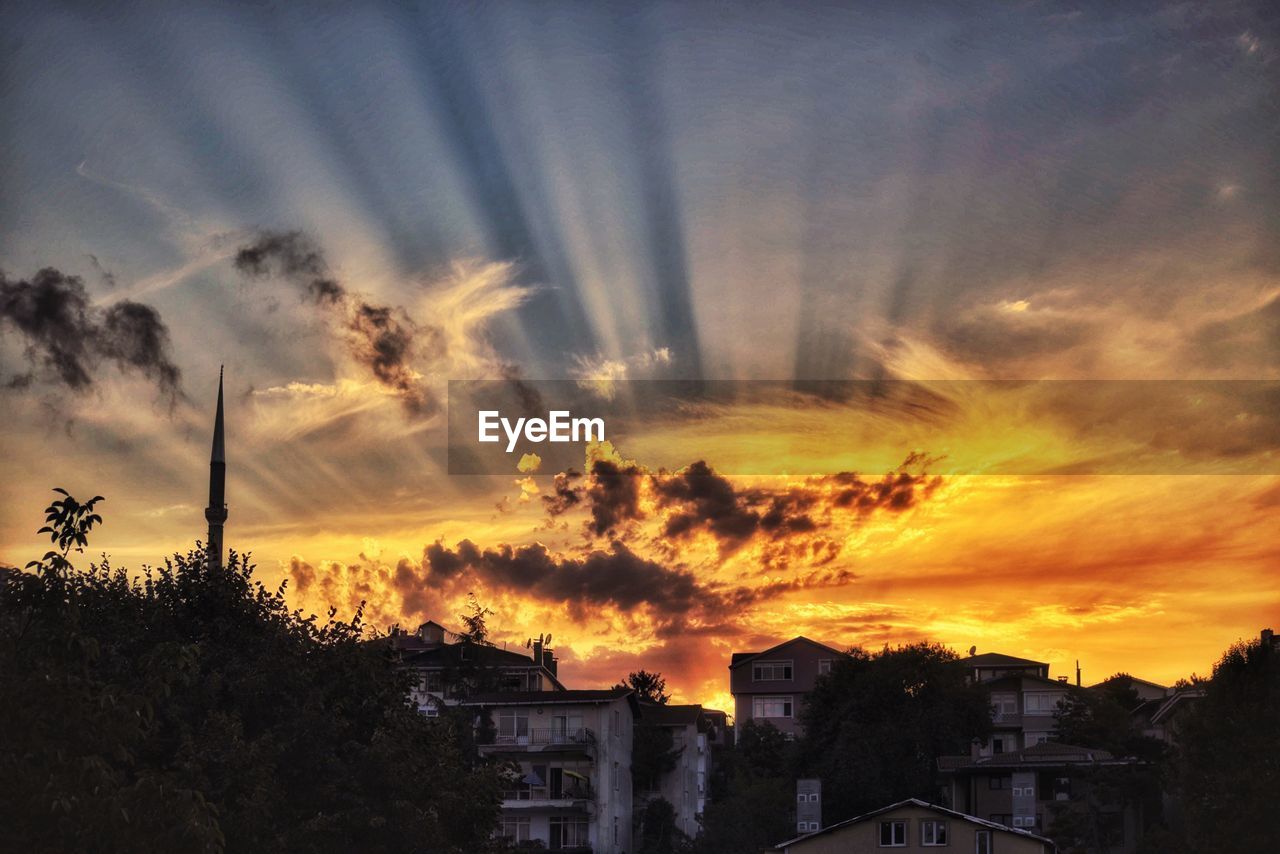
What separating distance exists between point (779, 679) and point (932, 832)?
4971cm

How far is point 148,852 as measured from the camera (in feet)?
62.8

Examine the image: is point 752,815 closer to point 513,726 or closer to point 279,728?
point 513,726

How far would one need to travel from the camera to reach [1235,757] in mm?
61281

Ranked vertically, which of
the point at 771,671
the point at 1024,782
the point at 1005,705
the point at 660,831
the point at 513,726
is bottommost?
the point at 660,831

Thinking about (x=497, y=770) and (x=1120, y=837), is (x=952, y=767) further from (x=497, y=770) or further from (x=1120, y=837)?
(x=497, y=770)

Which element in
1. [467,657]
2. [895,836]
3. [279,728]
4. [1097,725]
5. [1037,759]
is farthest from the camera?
[467,657]

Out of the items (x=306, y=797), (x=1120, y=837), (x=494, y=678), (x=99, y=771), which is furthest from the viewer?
(x=494, y=678)

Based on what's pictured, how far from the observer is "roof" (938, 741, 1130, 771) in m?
85.1

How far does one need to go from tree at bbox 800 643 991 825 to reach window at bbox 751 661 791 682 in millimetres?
27402

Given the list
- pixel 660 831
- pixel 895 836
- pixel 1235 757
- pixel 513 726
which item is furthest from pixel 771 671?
pixel 1235 757

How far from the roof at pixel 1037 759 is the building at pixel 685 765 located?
18097 mm

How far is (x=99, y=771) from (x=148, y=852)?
5.12ft

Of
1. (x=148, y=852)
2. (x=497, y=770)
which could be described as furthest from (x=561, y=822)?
(x=148, y=852)

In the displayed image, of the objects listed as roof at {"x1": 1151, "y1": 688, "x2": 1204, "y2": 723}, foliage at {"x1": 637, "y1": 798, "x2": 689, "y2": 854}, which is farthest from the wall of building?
roof at {"x1": 1151, "y1": 688, "x2": 1204, "y2": 723}
